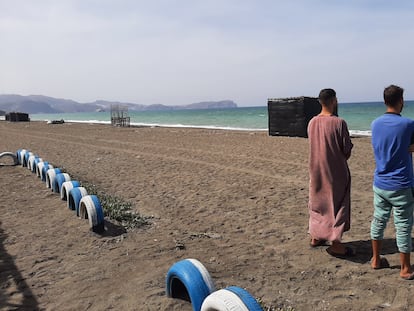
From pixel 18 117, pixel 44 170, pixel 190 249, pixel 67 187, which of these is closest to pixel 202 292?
pixel 190 249

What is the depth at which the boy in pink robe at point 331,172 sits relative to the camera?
14.3ft

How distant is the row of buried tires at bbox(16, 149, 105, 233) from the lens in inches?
221

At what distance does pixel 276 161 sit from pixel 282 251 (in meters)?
6.85

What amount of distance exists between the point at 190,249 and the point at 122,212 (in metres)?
1.91

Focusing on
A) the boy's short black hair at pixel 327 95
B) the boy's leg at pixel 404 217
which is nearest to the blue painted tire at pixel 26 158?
the boy's short black hair at pixel 327 95

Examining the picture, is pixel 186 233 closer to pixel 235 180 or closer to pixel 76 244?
pixel 76 244

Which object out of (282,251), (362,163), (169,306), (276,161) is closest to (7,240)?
(169,306)

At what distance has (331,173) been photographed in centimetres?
443

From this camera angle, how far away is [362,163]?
10758mm

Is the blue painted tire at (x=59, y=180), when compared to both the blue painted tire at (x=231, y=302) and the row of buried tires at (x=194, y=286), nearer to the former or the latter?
the row of buried tires at (x=194, y=286)

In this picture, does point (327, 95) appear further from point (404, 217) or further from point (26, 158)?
point (26, 158)

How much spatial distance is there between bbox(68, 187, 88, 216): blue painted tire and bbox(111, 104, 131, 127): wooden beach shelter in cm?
2898

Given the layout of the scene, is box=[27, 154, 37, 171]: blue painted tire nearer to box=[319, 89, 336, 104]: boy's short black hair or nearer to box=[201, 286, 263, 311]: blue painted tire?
box=[319, 89, 336, 104]: boy's short black hair

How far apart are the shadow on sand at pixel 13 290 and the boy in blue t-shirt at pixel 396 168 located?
Result: 3446 millimetres
